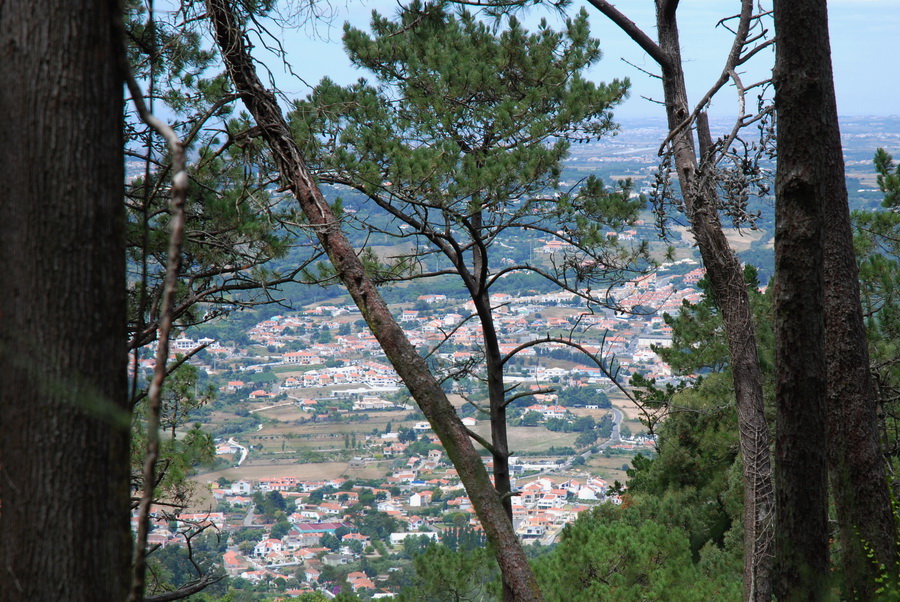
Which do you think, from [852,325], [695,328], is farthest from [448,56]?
[695,328]

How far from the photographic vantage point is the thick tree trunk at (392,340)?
3.03 meters

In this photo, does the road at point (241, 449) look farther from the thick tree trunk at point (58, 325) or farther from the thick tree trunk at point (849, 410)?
the thick tree trunk at point (58, 325)

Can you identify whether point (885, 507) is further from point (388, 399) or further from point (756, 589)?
point (388, 399)

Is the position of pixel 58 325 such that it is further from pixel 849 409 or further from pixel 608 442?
pixel 608 442

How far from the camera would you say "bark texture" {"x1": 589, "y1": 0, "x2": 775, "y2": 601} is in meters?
4.30

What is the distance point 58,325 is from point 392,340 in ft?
6.48

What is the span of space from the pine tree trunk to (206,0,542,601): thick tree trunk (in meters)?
1.11

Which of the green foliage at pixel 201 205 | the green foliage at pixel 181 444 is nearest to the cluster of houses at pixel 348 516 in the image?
the green foliage at pixel 181 444

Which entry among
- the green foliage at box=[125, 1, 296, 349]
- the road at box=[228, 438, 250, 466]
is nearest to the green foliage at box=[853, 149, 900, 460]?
the green foliage at box=[125, 1, 296, 349]

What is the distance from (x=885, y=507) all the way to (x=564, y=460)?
20634 millimetres

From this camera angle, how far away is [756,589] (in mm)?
4285

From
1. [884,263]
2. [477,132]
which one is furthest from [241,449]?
[884,263]

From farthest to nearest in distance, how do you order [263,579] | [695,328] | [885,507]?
[263,579], [695,328], [885,507]

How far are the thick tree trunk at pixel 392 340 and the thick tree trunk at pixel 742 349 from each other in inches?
78.1
